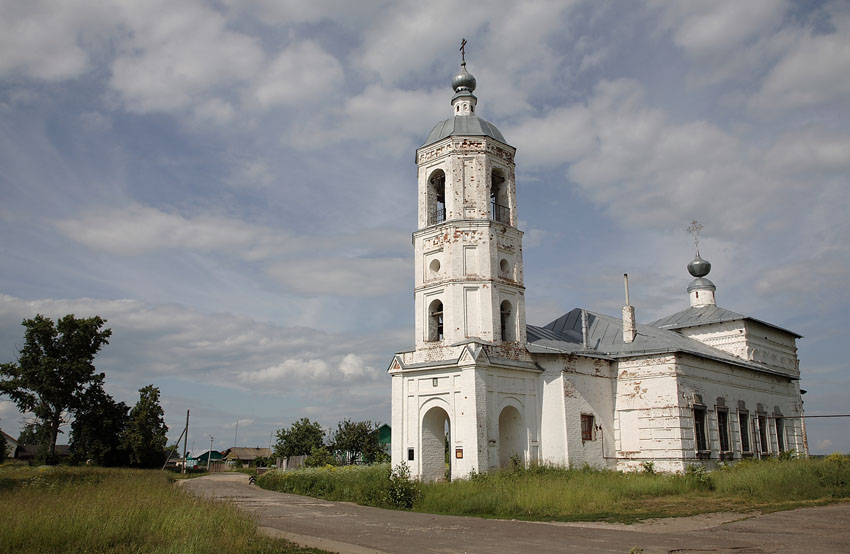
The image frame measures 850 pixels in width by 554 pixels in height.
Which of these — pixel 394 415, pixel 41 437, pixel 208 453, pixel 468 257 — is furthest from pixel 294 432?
pixel 208 453

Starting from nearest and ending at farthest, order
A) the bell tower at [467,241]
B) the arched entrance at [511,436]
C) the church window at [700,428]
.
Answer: the arched entrance at [511,436] < the bell tower at [467,241] < the church window at [700,428]

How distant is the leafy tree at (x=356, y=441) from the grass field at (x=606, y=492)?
65.5 feet

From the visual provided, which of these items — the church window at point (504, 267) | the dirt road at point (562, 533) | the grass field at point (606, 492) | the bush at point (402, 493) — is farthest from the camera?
the church window at point (504, 267)

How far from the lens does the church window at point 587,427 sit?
75.3ft

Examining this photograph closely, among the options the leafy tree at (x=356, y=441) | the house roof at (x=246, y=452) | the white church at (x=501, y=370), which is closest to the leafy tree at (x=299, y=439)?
the leafy tree at (x=356, y=441)

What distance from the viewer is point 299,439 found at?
4309cm

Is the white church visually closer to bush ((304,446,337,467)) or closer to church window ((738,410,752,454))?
church window ((738,410,752,454))

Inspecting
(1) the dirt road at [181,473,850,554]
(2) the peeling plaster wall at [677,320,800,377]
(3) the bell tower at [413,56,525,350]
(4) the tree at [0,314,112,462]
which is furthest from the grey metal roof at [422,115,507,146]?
(4) the tree at [0,314,112,462]

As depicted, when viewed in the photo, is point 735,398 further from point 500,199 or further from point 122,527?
point 122,527

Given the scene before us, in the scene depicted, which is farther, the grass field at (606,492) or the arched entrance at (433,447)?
the arched entrance at (433,447)

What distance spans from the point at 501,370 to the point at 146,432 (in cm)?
2943

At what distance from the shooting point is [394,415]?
22.3 m

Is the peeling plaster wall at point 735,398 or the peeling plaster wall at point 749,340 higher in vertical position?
the peeling plaster wall at point 749,340

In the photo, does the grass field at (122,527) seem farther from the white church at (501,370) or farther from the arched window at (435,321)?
the arched window at (435,321)
